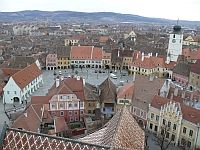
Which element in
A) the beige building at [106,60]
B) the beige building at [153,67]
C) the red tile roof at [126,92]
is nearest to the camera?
the red tile roof at [126,92]

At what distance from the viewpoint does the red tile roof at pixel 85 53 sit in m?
78.6

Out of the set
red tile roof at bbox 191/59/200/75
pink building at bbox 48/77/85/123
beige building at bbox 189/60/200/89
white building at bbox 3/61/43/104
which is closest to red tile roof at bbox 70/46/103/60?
white building at bbox 3/61/43/104

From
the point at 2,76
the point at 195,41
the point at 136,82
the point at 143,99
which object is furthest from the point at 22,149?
the point at 195,41

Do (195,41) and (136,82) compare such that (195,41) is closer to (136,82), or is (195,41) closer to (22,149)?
(136,82)

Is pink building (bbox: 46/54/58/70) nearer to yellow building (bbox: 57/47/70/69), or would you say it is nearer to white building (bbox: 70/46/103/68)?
yellow building (bbox: 57/47/70/69)

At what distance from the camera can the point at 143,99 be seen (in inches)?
1537

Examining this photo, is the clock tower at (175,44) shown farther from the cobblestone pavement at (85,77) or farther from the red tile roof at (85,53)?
the red tile roof at (85,53)

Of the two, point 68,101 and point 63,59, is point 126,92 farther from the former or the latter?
point 63,59

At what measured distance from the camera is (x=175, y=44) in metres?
71.5

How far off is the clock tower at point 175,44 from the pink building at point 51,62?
3003 cm

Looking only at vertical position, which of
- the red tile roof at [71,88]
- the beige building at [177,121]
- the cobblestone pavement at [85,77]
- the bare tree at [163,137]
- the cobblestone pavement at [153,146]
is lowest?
the cobblestone pavement at [153,146]

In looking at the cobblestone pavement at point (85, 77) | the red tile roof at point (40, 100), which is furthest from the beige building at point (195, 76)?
the red tile roof at point (40, 100)

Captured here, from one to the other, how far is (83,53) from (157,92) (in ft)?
139

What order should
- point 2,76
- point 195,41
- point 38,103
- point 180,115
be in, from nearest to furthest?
point 180,115, point 38,103, point 2,76, point 195,41
